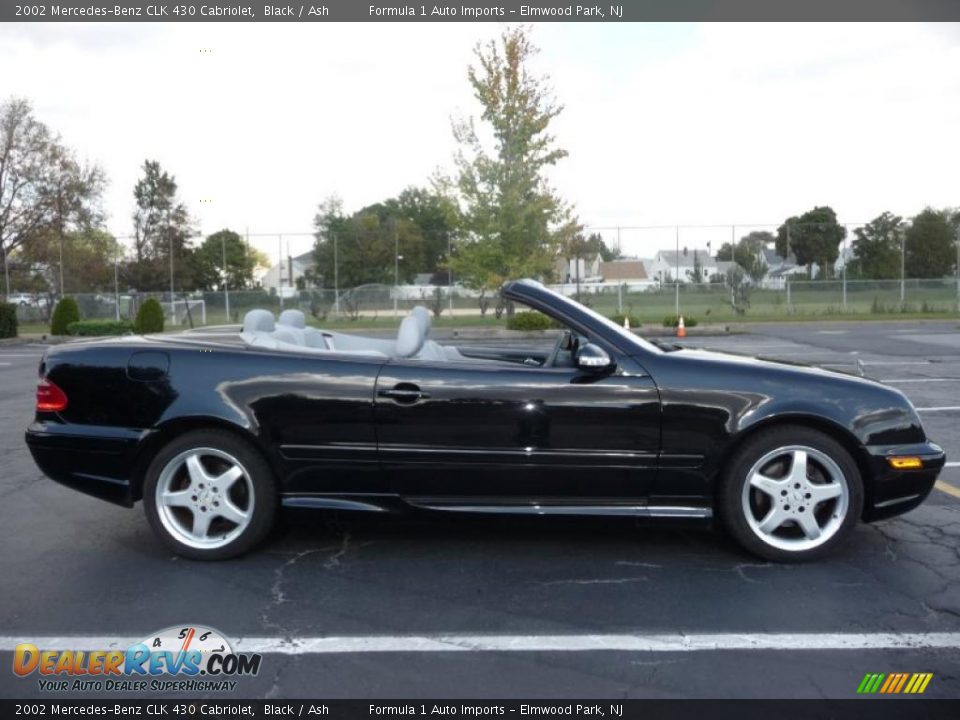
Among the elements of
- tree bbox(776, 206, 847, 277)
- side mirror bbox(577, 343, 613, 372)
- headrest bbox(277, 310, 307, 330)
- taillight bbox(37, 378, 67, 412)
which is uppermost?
tree bbox(776, 206, 847, 277)

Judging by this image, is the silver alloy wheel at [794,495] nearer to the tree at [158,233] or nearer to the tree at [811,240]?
the tree at [811,240]

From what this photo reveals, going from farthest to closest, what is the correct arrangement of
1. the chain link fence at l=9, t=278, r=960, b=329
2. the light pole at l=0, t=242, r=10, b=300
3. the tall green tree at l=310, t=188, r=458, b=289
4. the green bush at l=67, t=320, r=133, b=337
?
the tall green tree at l=310, t=188, r=458, b=289 → the light pole at l=0, t=242, r=10, b=300 → the chain link fence at l=9, t=278, r=960, b=329 → the green bush at l=67, t=320, r=133, b=337

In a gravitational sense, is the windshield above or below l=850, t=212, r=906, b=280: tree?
below

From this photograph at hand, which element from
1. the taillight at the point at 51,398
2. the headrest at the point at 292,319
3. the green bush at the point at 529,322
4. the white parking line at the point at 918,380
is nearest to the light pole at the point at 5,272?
the green bush at the point at 529,322

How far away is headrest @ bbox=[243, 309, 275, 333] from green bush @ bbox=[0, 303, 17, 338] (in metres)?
23.2

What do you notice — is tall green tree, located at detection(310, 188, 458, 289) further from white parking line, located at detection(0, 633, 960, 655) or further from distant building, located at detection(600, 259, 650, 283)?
white parking line, located at detection(0, 633, 960, 655)

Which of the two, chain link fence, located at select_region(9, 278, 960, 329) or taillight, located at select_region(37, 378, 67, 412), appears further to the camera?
chain link fence, located at select_region(9, 278, 960, 329)

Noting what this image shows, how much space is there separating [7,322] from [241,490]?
23.8 meters

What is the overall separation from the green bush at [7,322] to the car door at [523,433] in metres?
24.1

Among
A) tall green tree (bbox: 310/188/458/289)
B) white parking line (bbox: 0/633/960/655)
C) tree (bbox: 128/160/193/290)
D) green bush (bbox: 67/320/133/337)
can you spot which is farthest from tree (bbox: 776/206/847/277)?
tree (bbox: 128/160/193/290)

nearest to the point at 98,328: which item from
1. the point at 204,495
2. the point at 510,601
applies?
the point at 204,495

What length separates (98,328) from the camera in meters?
23.7

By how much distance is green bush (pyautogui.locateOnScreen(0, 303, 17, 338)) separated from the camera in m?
24.1
